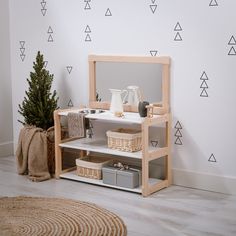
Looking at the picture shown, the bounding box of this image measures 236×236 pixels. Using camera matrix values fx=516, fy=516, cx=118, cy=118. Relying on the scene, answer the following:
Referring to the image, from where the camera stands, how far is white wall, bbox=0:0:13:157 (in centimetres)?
459

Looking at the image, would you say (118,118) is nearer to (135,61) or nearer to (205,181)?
(135,61)

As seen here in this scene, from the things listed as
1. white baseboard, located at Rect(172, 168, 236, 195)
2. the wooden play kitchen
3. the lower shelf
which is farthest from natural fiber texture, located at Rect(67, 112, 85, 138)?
white baseboard, located at Rect(172, 168, 236, 195)

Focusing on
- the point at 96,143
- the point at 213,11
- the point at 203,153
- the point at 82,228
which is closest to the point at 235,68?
the point at 213,11

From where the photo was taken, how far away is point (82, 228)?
2920 millimetres

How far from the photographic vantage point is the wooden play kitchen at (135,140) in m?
3.52

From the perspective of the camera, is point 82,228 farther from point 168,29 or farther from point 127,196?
point 168,29

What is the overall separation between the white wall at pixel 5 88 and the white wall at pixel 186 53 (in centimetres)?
58

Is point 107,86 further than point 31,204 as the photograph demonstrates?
Yes

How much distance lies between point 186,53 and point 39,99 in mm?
1242

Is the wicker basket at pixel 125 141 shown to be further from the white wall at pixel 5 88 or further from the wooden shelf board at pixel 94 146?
the white wall at pixel 5 88

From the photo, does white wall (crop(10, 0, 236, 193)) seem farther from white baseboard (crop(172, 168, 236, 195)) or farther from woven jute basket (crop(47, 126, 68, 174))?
woven jute basket (crop(47, 126, 68, 174))

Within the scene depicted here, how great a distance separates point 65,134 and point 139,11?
1159 mm

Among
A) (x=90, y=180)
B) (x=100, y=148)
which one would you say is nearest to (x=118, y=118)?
(x=100, y=148)

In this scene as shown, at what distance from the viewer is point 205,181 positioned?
144 inches
